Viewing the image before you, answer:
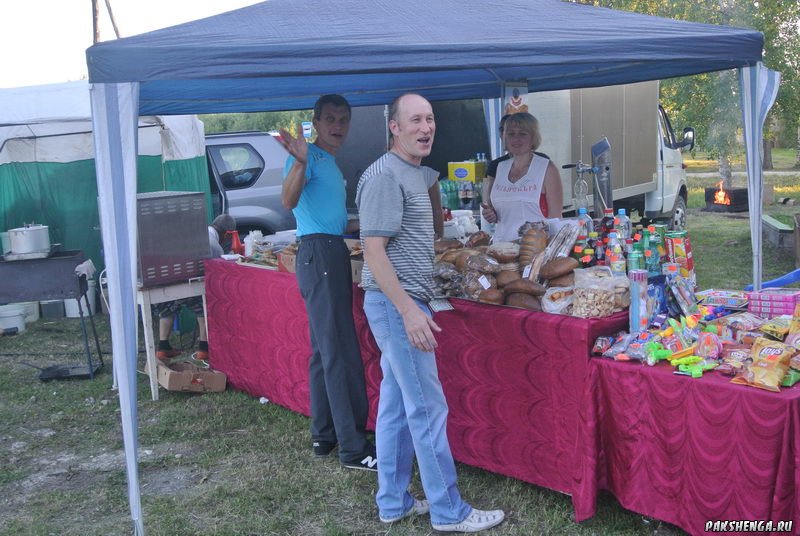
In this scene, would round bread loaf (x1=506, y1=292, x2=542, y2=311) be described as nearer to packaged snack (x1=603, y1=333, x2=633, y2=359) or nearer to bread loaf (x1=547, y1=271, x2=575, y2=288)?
bread loaf (x1=547, y1=271, x2=575, y2=288)

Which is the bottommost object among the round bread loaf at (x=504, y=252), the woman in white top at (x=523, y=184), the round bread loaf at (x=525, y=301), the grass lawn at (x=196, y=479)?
the grass lawn at (x=196, y=479)

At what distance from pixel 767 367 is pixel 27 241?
619 centimetres

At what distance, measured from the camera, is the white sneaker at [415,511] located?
3443 millimetres

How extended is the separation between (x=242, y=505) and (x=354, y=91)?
312 centimetres

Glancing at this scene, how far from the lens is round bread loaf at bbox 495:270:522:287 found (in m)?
3.61

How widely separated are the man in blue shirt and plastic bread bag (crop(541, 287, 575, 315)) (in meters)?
1.09

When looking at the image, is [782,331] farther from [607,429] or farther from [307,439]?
[307,439]

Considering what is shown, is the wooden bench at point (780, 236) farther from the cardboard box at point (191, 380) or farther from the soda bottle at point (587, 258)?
the cardboard box at point (191, 380)

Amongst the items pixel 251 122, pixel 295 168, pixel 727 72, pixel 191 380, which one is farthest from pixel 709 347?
pixel 251 122

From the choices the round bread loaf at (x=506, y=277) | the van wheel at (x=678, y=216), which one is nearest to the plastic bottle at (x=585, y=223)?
the round bread loaf at (x=506, y=277)

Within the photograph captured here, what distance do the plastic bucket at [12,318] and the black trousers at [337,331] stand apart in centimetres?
550

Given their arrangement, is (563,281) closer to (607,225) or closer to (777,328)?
(607,225)

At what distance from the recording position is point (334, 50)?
3074mm

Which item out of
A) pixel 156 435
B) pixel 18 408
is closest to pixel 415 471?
pixel 156 435
